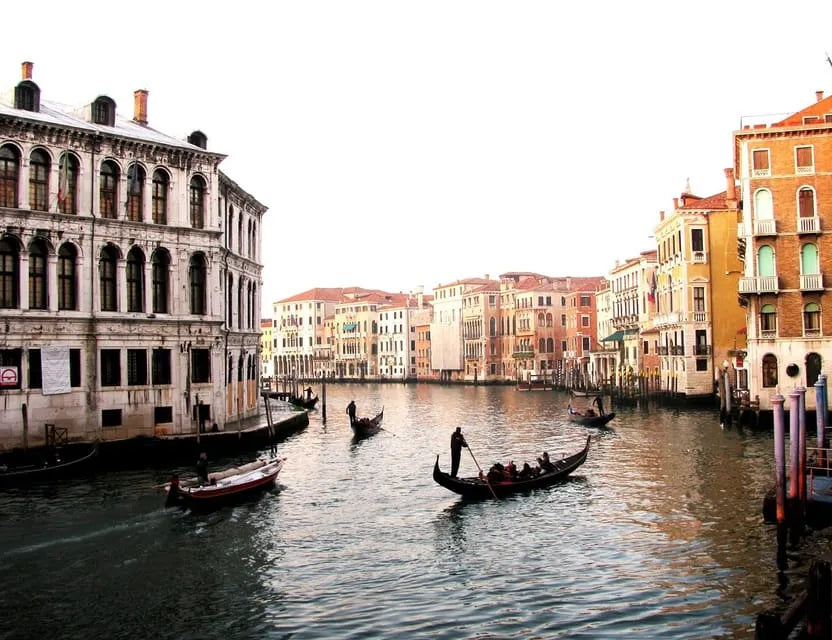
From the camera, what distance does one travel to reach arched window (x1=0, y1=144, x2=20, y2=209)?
24.3 meters

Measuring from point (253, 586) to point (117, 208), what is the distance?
16.4m

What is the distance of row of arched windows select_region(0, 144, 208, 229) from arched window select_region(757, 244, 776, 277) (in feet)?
67.3

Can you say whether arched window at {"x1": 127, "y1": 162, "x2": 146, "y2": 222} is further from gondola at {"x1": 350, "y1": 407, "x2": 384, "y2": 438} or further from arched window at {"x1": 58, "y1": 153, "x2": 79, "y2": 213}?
gondola at {"x1": 350, "y1": 407, "x2": 384, "y2": 438}

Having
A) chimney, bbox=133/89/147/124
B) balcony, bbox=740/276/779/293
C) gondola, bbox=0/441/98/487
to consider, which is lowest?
gondola, bbox=0/441/98/487

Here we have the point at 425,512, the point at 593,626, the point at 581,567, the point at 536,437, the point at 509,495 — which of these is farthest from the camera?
the point at 536,437

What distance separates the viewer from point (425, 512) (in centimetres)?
1884

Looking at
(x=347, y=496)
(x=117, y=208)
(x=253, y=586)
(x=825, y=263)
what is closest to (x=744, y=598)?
(x=253, y=586)

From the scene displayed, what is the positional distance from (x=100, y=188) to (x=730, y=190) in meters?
33.8

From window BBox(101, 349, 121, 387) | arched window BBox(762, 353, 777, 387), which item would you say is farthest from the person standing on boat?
arched window BBox(762, 353, 777, 387)

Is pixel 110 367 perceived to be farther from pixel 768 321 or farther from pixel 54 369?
pixel 768 321

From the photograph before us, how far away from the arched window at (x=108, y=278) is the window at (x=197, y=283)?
263 cm

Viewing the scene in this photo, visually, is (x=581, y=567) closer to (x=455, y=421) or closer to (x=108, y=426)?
Result: (x=108, y=426)

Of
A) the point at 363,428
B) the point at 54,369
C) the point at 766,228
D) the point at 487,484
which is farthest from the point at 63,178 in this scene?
the point at 766,228

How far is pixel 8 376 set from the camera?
24.0 meters
